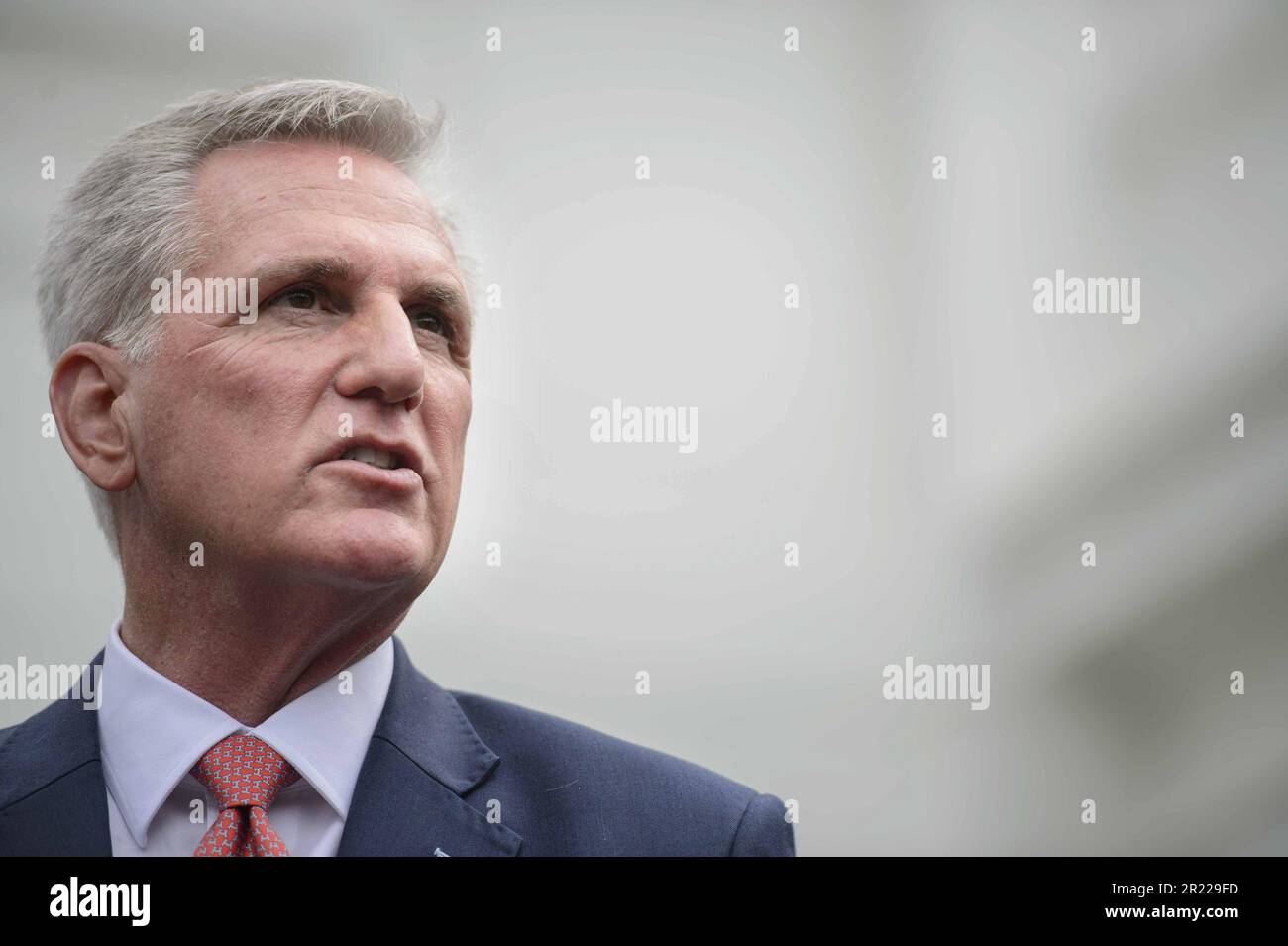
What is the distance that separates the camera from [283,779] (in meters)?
2.38

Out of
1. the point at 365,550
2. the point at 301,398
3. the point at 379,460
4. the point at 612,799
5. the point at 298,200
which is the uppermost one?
the point at 298,200

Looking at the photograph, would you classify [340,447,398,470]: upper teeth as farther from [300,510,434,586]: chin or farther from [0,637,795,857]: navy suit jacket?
[0,637,795,857]: navy suit jacket

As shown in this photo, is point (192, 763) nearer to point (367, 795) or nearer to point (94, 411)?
point (367, 795)

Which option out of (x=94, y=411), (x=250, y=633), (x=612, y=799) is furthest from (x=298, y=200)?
(x=612, y=799)

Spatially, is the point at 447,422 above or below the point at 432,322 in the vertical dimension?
below

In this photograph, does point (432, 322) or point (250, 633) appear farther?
point (432, 322)

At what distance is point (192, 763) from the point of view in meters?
2.36

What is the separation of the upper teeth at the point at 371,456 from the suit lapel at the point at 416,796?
0.48m

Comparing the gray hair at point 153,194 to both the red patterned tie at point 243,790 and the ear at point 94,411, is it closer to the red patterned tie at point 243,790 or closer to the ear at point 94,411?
the ear at point 94,411

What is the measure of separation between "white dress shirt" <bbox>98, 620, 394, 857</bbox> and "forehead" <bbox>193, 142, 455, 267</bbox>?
0.88 meters

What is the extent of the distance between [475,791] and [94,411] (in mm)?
1074

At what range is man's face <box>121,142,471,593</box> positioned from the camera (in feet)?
7.61
